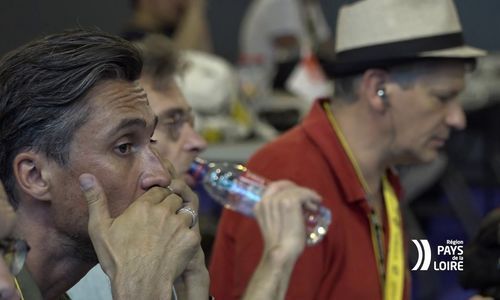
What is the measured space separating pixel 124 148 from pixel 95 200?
15 centimetres

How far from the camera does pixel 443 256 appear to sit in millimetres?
2744

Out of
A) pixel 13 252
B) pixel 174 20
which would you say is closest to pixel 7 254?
pixel 13 252

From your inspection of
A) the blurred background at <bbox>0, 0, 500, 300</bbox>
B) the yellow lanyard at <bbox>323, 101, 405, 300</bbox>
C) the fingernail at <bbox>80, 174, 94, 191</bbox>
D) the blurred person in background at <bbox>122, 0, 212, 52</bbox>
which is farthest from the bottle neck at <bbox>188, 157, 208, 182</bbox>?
the blurred person in background at <bbox>122, 0, 212, 52</bbox>

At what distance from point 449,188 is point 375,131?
9.53 feet

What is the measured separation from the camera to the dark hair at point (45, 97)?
2193 mm

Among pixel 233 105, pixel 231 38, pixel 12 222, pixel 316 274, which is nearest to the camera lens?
pixel 12 222

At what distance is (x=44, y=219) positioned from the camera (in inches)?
88.4

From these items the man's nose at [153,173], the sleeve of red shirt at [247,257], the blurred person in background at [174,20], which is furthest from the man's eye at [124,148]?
the blurred person in background at [174,20]

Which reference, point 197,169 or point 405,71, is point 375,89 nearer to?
point 405,71

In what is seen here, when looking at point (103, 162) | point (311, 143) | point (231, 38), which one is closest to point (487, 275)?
point (311, 143)

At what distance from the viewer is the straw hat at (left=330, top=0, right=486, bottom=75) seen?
335 centimetres

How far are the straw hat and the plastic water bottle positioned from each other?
0.53 m

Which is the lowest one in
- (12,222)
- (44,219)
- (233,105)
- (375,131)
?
(233,105)

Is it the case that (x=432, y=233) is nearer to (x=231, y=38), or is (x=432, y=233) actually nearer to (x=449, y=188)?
(x=449, y=188)
